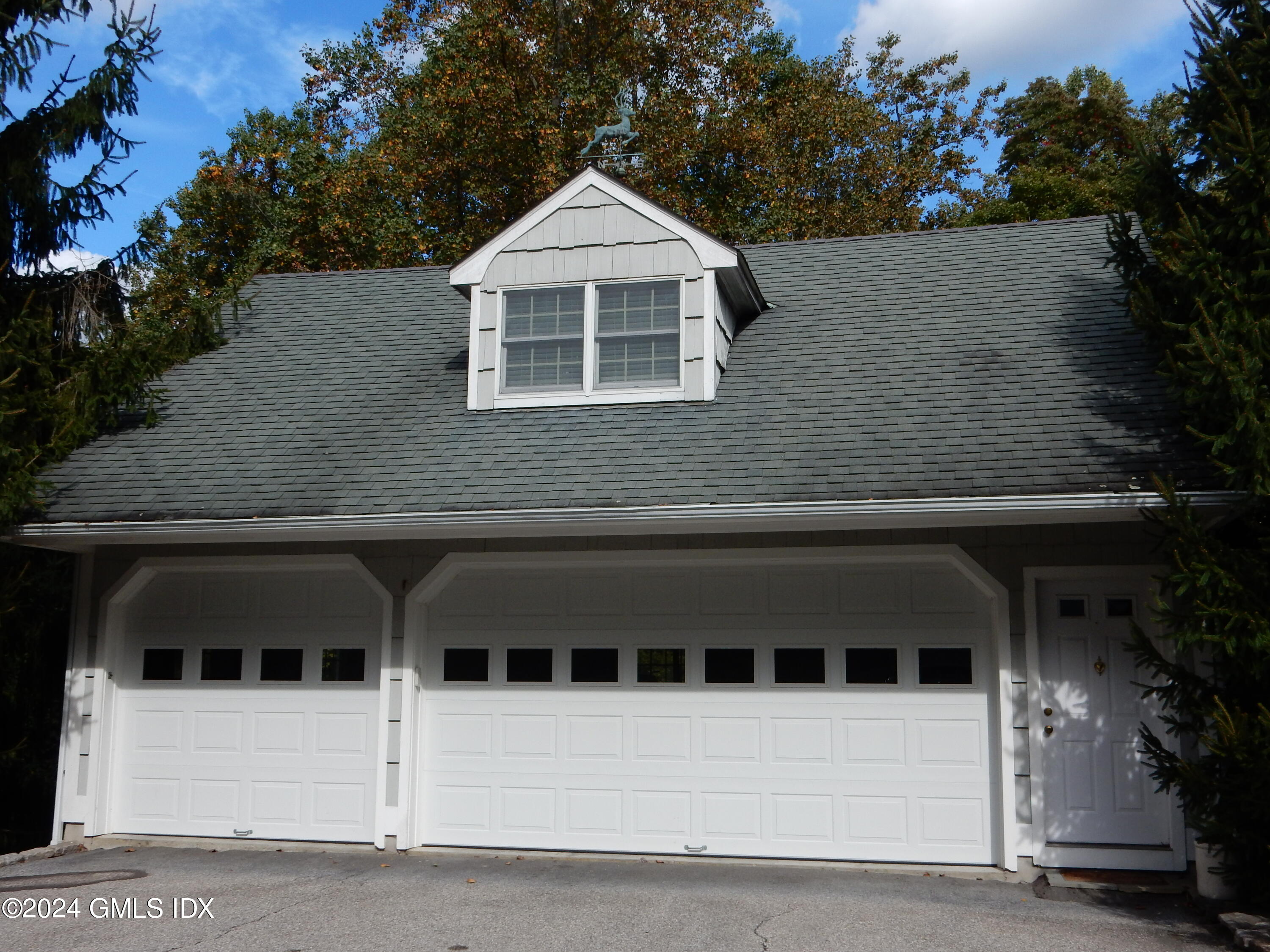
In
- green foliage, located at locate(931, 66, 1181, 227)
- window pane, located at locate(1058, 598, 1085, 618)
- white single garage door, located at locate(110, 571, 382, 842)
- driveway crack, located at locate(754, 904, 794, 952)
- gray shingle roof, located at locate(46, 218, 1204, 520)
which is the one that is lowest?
driveway crack, located at locate(754, 904, 794, 952)

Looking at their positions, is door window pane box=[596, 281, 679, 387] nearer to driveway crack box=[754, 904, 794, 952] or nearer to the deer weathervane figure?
the deer weathervane figure

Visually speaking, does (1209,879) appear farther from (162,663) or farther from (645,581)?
(162,663)

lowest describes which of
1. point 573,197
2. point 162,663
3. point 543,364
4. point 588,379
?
point 162,663

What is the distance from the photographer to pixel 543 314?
1011cm

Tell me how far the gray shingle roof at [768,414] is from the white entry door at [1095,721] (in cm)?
115

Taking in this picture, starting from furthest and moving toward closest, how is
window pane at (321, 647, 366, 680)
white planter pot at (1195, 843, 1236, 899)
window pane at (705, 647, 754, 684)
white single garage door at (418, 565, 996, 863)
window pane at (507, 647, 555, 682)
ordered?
1. window pane at (321, 647, 366, 680)
2. window pane at (507, 647, 555, 682)
3. window pane at (705, 647, 754, 684)
4. white single garage door at (418, 565, 996, 863)
5. white planter pot at (1195, 843, 1236, 899)

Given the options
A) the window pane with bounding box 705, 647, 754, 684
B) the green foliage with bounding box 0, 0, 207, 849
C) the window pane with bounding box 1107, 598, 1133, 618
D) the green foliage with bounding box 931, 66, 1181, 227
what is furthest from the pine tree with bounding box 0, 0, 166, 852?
the green foliage with bounding box 931, 66, 1181, 227

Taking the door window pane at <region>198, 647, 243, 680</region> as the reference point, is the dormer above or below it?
above

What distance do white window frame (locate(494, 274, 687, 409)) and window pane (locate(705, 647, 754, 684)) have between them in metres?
2.18

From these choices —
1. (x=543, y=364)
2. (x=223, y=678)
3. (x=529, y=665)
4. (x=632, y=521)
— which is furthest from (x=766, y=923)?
(x=543, y=364)

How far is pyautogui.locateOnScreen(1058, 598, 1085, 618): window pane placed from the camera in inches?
314

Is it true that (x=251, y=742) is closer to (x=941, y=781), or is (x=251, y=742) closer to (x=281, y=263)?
(x=941, y=781)

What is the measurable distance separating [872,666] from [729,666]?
105 cm

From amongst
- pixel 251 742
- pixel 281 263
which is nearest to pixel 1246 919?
pixel 251 742
